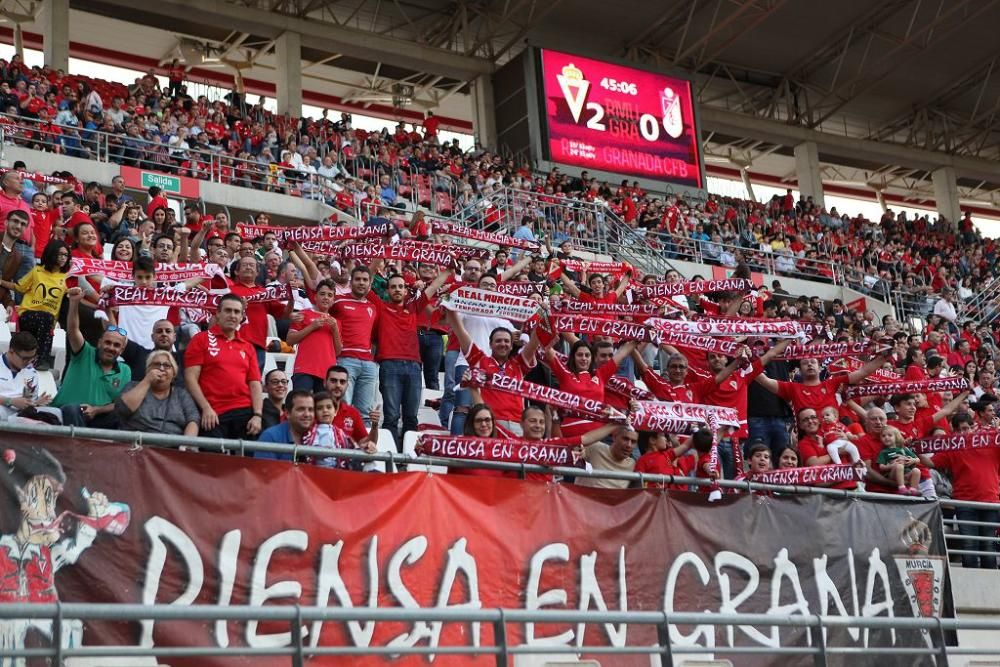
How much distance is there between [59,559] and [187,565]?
0.67m

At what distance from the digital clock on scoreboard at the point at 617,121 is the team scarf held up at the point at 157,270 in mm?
19046

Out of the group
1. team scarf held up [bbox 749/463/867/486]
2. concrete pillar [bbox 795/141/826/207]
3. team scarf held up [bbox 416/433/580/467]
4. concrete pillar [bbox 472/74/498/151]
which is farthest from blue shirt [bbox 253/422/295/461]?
concrete pillar [bbox 795/141/826/207]

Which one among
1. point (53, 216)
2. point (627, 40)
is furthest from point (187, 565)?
point (627, 40)

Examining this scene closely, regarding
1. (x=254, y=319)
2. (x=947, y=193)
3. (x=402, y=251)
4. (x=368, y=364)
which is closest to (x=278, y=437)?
(x=368, y=364)

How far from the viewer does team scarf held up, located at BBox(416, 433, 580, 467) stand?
8117 millimetres

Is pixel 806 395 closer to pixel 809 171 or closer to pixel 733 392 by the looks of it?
pixel 733 392

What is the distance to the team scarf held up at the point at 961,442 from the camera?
11.3 metres

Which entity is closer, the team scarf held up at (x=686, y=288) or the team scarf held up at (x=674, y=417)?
the team scarf held up at (x=674, y=417)

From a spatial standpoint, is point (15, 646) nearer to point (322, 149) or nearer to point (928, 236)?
point (322, 149)

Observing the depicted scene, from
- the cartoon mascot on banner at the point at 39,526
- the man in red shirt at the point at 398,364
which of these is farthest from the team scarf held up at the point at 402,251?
the cartoon mascot on banner at the point at 39,526

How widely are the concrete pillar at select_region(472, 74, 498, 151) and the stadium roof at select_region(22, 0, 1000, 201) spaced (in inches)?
12.5

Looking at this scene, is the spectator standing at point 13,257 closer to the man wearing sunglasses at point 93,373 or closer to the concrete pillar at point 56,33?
the man wearing sunglasses at point 93,373

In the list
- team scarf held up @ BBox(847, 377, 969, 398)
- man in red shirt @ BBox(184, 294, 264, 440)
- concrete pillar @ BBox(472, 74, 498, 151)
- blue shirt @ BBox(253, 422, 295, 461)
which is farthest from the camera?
concrete pillar @ BBox(472, 74, 498, 151)

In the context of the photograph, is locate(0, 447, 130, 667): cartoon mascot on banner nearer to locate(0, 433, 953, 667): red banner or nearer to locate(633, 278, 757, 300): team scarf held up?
locate(0, 433, 953, 667): red banner
